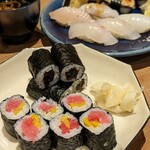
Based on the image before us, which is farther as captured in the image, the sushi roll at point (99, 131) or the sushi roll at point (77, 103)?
the sushi roll at point (77, 103)

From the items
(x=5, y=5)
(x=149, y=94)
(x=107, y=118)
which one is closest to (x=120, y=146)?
(x=107, y=118)

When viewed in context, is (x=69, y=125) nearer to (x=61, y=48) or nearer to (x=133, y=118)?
(x=133, y=118)

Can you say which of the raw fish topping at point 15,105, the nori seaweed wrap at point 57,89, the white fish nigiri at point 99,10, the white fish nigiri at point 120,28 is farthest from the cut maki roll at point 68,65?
the white fish nigiri at point 99,10

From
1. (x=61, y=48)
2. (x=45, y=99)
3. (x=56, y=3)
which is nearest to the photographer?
(x=45, y=99)

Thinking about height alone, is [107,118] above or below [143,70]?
above

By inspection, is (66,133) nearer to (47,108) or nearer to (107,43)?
(47,108)

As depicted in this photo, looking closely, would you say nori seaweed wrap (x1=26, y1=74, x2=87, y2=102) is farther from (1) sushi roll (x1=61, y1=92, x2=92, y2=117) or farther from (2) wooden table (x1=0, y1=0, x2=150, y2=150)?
(2) wooden table (x1=0, y1=0, x2=150, y2=150)

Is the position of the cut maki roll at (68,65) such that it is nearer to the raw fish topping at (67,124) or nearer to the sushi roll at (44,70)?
the sushi roll at (44,70)
